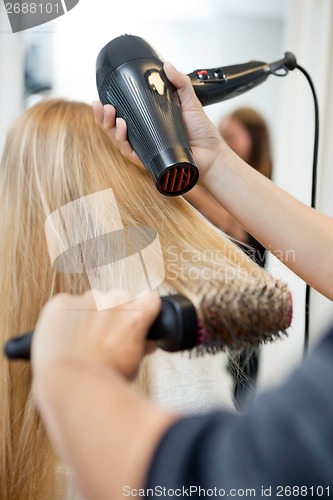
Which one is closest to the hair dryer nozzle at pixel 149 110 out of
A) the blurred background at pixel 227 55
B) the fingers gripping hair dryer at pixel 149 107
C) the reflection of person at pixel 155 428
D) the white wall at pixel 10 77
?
the fingers gripping hair dryer at pixel 149 107

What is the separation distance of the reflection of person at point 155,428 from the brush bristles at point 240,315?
3.7 inches

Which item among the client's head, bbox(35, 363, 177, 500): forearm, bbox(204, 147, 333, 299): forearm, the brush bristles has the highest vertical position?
bbox(35, 363, 177, 500): forearm

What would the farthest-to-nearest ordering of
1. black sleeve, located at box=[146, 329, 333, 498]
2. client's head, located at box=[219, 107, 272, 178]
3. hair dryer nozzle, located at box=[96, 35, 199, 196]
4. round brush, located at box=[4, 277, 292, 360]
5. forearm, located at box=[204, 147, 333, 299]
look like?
A: client's head, located at box=[219, 107, 272, 178] < forearm, located at box=[204, 147, 333, 299] < hair dryer nozzle, located at box=[96, 35, 199, 196] < round brush, located at box=[4, 277, 292, 360] < black sleeve, located at box=[146, 329, 333, 498]

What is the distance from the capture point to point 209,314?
477mm

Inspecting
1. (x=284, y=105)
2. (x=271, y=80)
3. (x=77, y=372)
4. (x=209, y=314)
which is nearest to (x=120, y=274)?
(x=209, y=314)

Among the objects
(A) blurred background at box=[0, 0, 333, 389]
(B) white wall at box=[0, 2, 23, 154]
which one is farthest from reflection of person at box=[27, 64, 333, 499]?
(B) white wall at box=[0, 2, 23, 154]

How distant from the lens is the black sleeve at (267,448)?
0.30 metres

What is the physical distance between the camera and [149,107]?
702 mm

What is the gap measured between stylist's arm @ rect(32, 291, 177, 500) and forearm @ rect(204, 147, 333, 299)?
499 mm

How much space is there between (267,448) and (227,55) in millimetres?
2904

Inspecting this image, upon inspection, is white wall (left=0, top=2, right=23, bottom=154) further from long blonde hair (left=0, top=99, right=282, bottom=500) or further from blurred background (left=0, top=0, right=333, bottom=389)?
long blonde hair (left=0, top=99, right=282, bottom=500)

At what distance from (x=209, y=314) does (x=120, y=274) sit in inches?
9.4

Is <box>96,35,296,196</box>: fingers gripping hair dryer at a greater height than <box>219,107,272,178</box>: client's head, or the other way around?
<box>96,35,296,196</box>: fingers gripping hair dryer

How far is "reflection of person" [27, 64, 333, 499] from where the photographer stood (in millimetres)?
303
